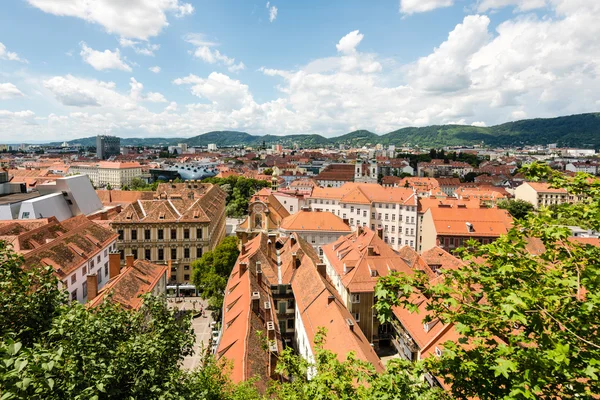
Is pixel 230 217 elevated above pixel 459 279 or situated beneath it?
situated beneath

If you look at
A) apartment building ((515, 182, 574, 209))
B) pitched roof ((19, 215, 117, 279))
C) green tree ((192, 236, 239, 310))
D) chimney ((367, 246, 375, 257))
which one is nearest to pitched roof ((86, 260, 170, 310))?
pitched roof ((19, 215, 117, 279))

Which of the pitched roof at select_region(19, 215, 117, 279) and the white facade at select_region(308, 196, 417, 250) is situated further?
the white facade at select_region(308, 196, 417, 250)

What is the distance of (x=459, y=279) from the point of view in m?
9.84

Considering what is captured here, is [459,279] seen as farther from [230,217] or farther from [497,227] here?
[230,217]

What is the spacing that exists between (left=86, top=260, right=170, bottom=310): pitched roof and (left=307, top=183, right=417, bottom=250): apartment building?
45.5m

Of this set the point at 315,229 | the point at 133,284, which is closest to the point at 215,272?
the point at 133,284

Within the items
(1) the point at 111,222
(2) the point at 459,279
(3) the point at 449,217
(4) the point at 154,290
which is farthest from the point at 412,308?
(3) the point at 449,217

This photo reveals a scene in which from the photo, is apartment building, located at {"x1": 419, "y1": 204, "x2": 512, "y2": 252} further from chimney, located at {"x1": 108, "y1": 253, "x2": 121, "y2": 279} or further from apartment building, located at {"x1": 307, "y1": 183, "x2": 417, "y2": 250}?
chimney, located at {"x1": 108, "y1": 253, "x2": 121, "y2": 279}

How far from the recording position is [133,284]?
32125mm

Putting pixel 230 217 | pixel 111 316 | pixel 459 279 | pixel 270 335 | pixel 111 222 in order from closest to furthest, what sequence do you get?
1. pixel 459 279
2. pixel 111 316
3. pixel 270 335
4. pixel 111 222
5. pixel 230 217

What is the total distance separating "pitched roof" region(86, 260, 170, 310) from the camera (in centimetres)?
2838

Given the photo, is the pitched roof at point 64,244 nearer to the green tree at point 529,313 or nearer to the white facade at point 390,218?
the green tree at point 529,313

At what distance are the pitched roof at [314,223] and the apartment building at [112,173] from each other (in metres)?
146

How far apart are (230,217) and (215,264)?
69076 mm
